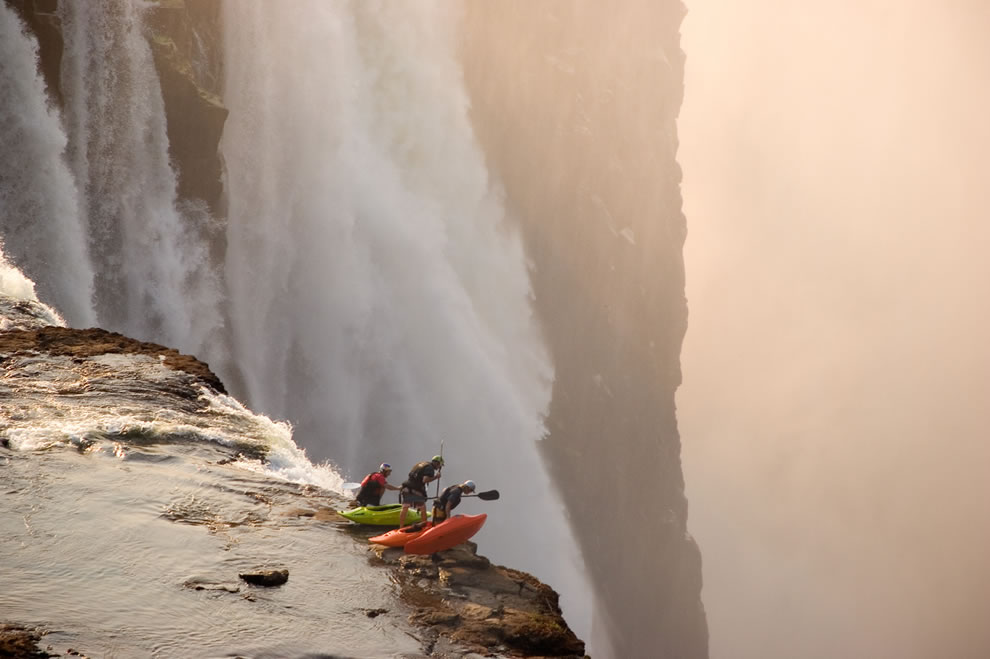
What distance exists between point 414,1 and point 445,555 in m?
38.3

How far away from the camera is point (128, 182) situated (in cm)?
3216

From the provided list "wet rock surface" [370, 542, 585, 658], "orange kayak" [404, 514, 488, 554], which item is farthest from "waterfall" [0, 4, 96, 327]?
"wet rock surface" [370, 542, 585, 658]

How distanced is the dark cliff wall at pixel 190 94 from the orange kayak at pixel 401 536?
933 inches

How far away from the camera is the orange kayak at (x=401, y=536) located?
14.5 m

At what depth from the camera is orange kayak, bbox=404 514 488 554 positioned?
14.2m

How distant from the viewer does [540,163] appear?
168 feet

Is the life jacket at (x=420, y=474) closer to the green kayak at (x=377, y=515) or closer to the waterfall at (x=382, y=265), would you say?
the green kayak at (x=377, y=515)

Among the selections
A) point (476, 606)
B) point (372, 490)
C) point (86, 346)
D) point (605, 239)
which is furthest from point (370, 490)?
point (605, 239)

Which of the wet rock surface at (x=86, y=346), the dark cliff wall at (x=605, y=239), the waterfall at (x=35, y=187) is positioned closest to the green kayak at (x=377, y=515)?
the wet rock surface at (x=86, y=346)

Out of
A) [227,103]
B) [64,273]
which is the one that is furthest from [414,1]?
[64,273]

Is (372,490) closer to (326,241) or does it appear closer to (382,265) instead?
(326,241)

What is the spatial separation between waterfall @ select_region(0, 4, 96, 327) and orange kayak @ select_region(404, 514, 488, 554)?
20.6 meters

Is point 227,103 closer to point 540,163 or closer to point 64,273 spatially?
point 64,273

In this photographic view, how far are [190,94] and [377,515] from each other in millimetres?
23698
